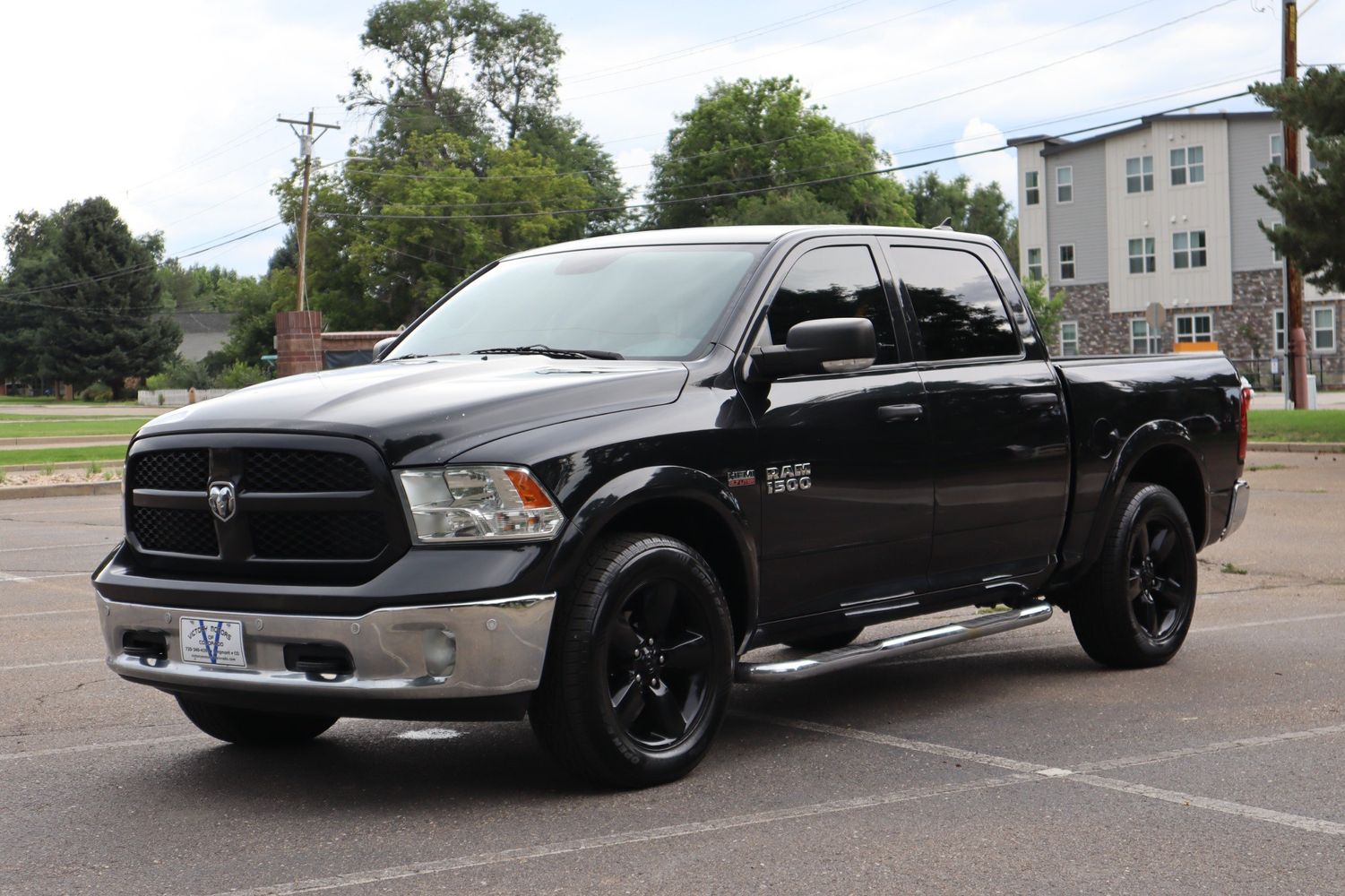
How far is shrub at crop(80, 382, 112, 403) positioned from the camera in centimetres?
9050

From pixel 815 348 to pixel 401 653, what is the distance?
6.01 ft

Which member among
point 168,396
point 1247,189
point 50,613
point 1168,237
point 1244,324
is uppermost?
point 1247,189

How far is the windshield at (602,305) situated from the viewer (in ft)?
19.2

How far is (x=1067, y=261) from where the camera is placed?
6241 centimetres

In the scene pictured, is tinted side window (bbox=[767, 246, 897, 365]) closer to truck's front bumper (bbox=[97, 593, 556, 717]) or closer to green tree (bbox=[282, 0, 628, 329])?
truck's front bumper (bbox=[97, 593, 556, 717])

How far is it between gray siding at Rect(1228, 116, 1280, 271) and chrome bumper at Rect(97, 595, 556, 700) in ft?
182

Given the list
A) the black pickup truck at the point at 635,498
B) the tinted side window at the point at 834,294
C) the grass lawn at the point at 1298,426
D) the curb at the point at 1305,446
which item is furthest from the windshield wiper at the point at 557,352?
the grass lawn at the point at 1298,426

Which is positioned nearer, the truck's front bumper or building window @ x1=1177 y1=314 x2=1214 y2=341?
the truck's front bumper

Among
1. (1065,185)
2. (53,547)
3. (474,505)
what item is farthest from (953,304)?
(1065,185)

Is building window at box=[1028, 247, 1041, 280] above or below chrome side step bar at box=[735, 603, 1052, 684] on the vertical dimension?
above

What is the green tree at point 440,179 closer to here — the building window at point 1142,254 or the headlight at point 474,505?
the building window at point 1142,254

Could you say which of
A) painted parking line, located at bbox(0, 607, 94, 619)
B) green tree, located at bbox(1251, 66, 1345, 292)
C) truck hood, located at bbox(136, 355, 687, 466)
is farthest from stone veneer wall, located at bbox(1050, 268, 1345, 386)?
truck hood, located at bbox(136, 355, 687, 466)

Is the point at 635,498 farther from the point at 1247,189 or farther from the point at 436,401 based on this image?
the point at 1247,189

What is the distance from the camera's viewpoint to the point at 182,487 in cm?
518
